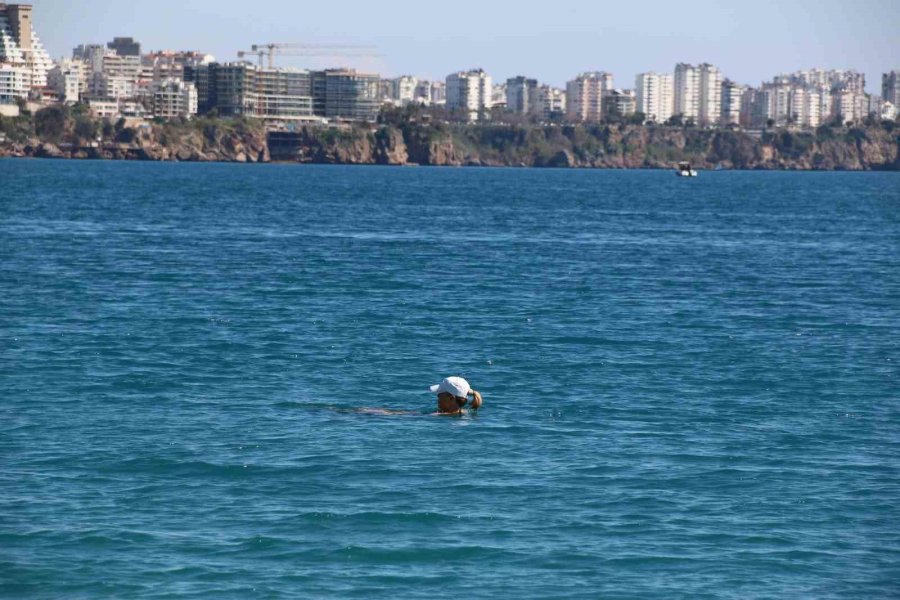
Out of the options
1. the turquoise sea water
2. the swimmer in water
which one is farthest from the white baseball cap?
the turquoise sea water

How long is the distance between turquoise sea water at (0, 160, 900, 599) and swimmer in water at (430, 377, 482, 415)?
1.27 feet

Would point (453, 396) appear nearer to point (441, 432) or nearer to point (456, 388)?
point (456, 388)

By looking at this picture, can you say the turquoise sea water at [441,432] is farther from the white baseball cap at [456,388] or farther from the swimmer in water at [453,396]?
the white baseball cap at [456,388]

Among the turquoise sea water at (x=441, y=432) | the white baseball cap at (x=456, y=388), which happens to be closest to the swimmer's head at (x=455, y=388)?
the white baseball cap at (x=456, y=388)

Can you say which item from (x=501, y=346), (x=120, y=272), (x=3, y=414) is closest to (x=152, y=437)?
(x=3, y=414)

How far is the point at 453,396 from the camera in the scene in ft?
95.6

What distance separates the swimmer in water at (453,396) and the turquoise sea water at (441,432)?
387mm

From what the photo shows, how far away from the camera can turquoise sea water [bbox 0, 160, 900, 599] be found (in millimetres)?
19828

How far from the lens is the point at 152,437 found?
87.7 feet

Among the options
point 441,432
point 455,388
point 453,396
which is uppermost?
point 455,388

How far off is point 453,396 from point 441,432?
1472 mm

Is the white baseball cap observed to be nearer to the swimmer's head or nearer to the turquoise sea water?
the swimmer's head

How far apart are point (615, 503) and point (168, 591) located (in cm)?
760

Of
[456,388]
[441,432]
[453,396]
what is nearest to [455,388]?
[456,388]
